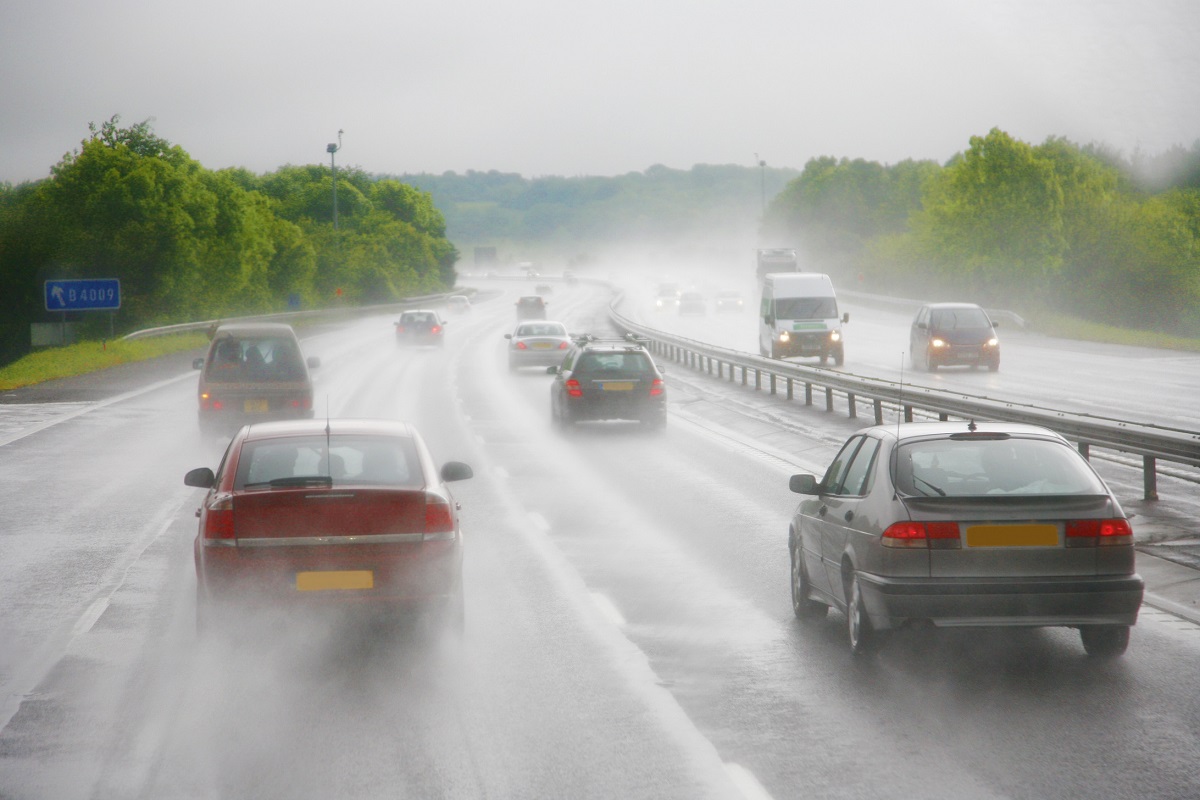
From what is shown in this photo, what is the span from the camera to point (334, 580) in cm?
834

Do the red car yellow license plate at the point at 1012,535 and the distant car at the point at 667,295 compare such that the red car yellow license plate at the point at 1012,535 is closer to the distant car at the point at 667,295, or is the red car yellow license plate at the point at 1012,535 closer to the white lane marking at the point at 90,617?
the white lane marking at the point at 90,617

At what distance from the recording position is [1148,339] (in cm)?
5531

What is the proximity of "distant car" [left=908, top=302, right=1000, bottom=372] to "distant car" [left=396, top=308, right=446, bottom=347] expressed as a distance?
2427cm

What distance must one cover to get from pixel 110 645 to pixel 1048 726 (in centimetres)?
541

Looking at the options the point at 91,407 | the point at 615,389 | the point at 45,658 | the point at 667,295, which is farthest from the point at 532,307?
the point at 45,658

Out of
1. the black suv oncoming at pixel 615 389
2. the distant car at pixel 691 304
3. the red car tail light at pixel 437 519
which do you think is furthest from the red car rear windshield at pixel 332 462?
the distant car at pixel 691 304

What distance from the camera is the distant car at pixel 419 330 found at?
5909 centimetres

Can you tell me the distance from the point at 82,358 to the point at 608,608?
38.4 meters

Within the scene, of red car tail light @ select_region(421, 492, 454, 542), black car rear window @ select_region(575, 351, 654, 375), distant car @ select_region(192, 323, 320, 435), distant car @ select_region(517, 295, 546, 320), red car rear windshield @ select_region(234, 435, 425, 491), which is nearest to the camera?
red car tail light @ select_region(421, 492, 454, 542)

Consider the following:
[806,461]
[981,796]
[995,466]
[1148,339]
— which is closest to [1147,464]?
[806,461]

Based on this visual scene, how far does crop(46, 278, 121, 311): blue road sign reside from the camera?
51.2 m

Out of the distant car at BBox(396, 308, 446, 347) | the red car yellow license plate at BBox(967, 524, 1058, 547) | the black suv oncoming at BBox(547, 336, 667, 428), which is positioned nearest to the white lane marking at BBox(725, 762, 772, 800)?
the red car yellow license plate at BBox(967, 524, 1058, 547)

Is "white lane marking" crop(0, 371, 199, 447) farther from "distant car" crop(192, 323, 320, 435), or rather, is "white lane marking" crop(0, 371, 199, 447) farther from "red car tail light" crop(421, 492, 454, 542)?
"red car tail light" crop(421, 492, 454, 542)

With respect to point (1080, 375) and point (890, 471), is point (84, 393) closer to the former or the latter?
point (1080, 375)
